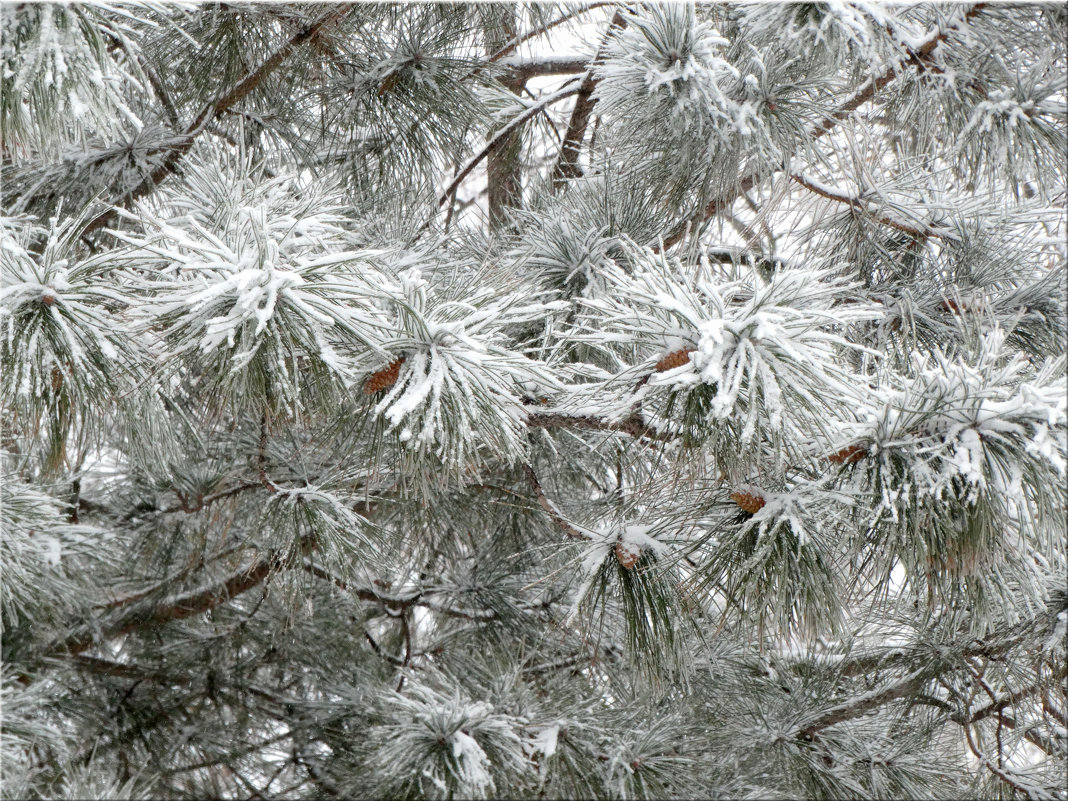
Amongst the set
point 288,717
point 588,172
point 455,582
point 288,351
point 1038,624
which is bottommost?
point 288,717

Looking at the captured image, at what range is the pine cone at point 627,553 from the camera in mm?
849

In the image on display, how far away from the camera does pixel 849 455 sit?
638 mm

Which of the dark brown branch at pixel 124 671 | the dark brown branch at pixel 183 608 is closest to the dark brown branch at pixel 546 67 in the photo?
the dark brown branch at pixel 183 608

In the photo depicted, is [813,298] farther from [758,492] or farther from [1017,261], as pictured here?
[1017,261]

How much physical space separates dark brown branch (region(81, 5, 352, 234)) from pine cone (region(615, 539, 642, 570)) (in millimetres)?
736

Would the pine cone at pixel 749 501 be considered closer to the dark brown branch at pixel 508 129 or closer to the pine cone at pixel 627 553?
the pine cone at pixel 627 553

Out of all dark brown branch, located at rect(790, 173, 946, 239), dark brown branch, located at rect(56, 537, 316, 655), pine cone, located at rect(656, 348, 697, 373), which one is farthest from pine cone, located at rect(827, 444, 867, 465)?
dark brown branch, located at rect(56, 537, 316, 655)

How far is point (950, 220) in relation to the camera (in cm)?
110

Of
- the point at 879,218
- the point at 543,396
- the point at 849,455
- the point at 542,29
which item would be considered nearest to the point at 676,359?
the point at 849,455

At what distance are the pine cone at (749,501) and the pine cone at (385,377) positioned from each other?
0.29 metres

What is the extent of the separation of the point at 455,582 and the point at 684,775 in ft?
1.63

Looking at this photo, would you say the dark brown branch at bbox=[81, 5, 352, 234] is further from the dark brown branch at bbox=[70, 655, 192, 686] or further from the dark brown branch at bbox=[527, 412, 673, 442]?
the dark brown branch at bbox=[70, 655, 192, 686]

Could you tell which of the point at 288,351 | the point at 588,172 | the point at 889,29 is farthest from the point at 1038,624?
the point at 588,172

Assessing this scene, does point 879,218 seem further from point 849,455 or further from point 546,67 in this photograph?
point 546,67
